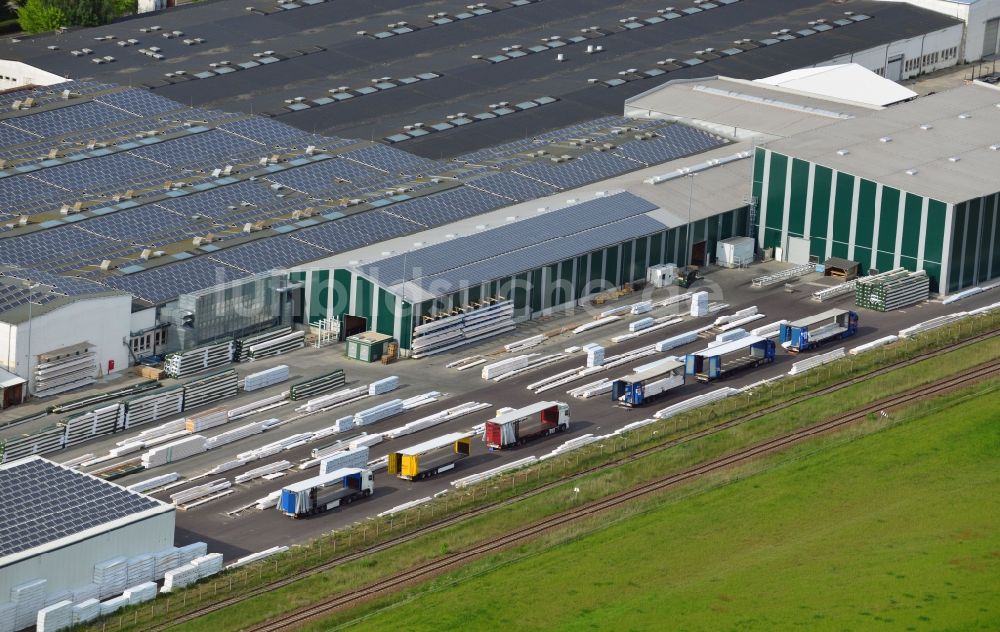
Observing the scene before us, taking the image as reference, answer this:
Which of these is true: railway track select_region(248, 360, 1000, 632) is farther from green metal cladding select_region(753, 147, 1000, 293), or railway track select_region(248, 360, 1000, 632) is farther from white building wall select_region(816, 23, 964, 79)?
white building wall select_region(816, 23, 964, 79)

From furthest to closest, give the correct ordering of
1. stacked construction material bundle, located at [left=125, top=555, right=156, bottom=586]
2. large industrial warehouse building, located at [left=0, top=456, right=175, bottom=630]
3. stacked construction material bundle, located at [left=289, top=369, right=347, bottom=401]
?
stacked construction material bundle, located at [left=289, top=369, right=347, bottom=401], stacked construction material bundle, located at [left=125, top=555, right=156, bottom=586], large industrial warehouse building, located at [left=0, top=456, right=175, bottom=630]

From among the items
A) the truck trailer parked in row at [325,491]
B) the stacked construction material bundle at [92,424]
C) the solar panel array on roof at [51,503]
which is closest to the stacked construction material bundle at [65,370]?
the stacked construction material bundle at [92,424]

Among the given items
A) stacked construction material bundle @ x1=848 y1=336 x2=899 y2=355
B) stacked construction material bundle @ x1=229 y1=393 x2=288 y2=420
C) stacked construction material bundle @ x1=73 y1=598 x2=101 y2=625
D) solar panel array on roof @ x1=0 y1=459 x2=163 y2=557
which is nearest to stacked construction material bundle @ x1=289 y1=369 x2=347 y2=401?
stacked construction material bundle @ x1=229 y1=393 x2=288 y2=420

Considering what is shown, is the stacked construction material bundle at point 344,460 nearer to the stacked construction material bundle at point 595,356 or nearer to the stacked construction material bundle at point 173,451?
the stacked construction material bundle at point 173,451

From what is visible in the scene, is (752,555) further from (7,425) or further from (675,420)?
(7,425)

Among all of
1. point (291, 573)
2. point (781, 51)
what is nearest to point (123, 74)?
point (781, 51)

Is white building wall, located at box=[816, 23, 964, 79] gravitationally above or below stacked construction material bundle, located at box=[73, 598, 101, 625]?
above

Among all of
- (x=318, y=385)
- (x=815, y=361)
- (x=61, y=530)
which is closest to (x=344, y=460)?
(x=318, y=385)
